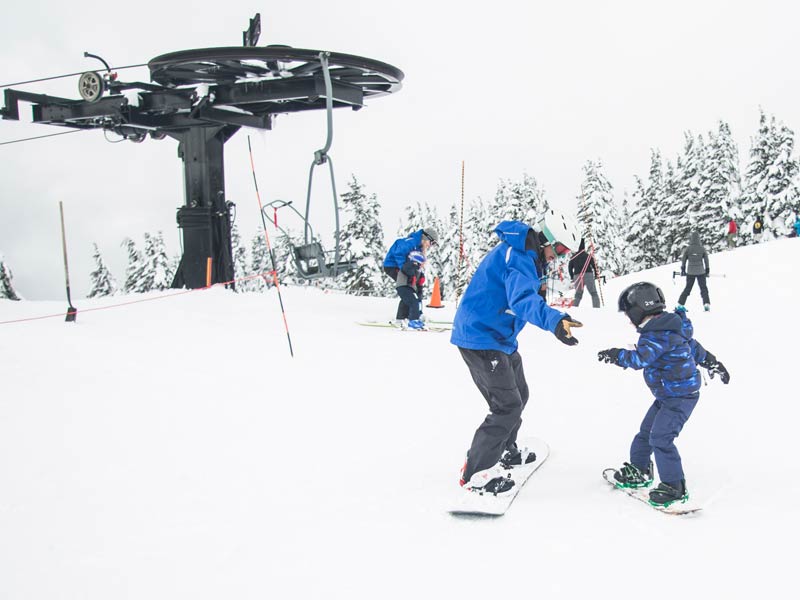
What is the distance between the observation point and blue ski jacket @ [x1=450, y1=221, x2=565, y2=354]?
394cm

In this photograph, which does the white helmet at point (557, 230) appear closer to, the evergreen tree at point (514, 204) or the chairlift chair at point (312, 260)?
the chairlift chair at point (312, 260)

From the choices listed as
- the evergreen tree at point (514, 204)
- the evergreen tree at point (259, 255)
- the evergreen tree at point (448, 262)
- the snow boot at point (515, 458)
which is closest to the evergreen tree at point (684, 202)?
the evergreen tree at point (514, 204)

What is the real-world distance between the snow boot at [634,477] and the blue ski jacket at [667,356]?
2.02 ft

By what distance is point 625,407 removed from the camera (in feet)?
20.8

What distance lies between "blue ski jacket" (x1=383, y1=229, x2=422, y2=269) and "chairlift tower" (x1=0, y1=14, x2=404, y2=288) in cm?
293

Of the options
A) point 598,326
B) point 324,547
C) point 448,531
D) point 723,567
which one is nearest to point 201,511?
point 324,547

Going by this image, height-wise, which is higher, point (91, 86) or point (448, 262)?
point (91, 86)

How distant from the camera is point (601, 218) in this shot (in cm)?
3916

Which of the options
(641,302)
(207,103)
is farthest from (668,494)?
(207,103)

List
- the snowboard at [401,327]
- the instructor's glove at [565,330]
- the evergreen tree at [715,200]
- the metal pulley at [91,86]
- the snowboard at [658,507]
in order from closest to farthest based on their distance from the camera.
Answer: the instructor's glove at [565,330]
the snowboard at [658,507]
the snowboard at [401,327]
the metal pulley at [91,86]
the evergreen tree at [715,200]

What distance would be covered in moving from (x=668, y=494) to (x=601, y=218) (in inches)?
1483

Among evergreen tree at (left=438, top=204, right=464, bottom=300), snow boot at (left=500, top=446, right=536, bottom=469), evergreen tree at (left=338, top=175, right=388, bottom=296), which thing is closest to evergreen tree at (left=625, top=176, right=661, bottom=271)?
evergreen tree at (left=438, top=204, right=464, bottom=300)

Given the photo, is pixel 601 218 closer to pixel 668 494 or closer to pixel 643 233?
pixel 643 233

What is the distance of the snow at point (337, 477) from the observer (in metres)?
3.14
